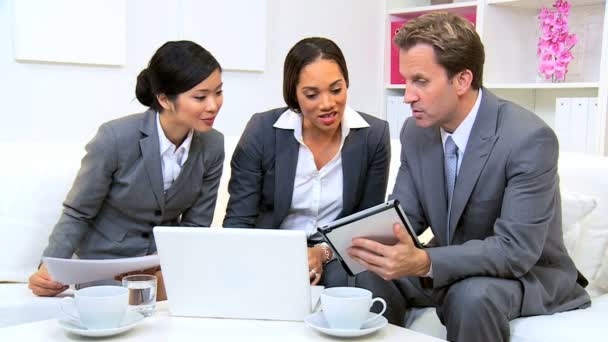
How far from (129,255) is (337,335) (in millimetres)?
871

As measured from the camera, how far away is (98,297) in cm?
127

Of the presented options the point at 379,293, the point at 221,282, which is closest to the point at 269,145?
the point at 379,293

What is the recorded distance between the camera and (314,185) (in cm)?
205

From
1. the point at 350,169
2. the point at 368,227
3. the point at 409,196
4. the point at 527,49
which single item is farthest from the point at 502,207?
the point at 527,49

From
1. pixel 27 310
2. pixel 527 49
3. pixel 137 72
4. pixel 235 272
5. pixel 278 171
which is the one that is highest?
pixel 527 49

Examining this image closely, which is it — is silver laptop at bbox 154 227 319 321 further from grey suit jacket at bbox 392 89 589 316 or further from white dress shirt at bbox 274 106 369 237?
white dress shirt at bbox 274 106 369 237

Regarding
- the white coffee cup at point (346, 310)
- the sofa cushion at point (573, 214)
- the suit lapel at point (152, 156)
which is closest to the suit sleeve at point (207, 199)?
the suit lapel at point (152, 156)

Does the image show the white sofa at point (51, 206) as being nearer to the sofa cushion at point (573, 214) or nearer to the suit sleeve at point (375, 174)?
the sofa cushion at point (573, 214)

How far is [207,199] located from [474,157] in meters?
0.80

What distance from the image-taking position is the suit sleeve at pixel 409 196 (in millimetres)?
1877

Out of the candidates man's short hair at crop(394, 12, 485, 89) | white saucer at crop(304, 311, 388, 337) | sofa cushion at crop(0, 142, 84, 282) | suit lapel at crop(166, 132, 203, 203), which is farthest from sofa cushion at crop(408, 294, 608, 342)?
sofa cushion at crop(0, 142, 84, 282)

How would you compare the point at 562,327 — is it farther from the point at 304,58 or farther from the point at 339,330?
the point at 304,58

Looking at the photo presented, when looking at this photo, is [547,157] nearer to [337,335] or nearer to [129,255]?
[337,335]

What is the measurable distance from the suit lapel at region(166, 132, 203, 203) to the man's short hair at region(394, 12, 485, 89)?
66 centimetres
